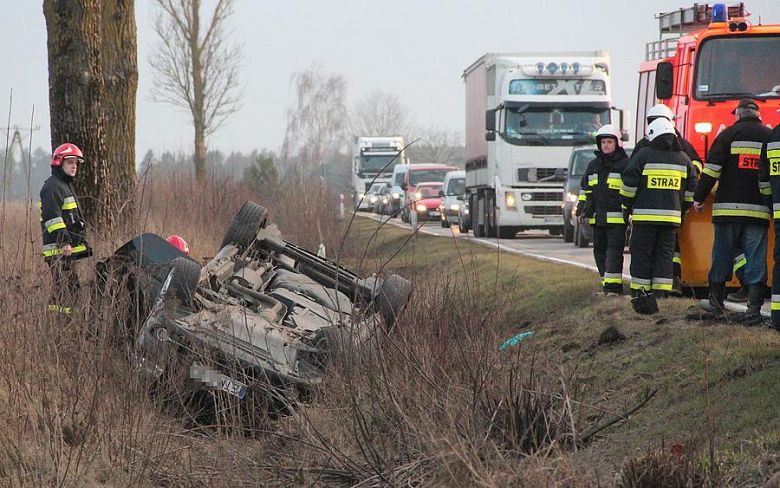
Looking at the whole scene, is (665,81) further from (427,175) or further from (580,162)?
(427,175)

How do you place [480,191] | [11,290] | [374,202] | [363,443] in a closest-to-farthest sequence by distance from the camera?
[363,443]
[11,290]
[480,191]
[374,202]

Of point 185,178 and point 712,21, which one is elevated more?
point 712,21

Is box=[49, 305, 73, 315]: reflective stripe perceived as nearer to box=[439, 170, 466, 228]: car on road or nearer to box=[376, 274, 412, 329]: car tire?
box=[376, 274, 412, 329]: car tire

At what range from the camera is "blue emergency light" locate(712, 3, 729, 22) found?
13.6 metres

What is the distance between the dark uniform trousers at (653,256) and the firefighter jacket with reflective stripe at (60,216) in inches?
177

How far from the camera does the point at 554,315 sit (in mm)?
11812

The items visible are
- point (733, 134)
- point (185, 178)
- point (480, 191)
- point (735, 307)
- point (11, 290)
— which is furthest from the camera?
point (480, 191)

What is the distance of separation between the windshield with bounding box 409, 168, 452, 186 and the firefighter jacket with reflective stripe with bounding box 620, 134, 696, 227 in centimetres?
3180

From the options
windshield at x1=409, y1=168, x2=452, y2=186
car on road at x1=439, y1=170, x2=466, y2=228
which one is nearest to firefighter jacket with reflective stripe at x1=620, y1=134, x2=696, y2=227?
car on road at x1=439, y1=170, x2=466, y2=228

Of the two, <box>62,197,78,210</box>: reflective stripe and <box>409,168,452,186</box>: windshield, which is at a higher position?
<box>62,197,78,210</box>: reflective stripe

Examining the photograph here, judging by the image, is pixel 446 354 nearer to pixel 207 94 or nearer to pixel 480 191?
pixel 480 191

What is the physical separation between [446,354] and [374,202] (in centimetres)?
4629

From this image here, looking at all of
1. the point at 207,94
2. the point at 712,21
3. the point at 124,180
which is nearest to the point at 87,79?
the point at 124,180

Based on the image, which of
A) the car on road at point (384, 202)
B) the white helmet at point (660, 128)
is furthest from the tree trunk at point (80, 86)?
the car on road at point (384, 202)
